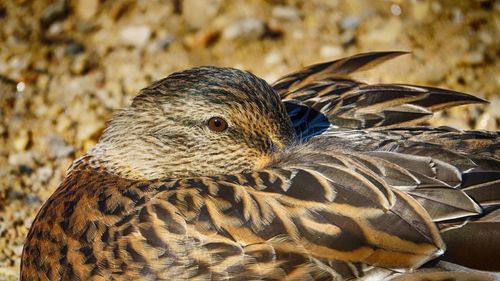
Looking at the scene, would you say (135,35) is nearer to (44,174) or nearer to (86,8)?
(86,8)

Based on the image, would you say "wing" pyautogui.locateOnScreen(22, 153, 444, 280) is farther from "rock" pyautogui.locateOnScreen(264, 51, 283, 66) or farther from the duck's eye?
"rock" pyautogui.locateOnScreen(264, 51, 283, 66)

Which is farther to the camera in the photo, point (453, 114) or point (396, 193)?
point (453, 114)

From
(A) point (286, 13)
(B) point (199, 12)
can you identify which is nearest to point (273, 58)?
(A) point (286, 13)

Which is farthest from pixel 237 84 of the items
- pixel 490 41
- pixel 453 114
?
pixel 490 41

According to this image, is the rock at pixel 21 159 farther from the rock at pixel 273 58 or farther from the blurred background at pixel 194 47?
the rock at pixel 273 58

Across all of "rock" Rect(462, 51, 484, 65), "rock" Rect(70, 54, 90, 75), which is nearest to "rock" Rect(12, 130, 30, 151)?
"rock" Rect(70, 54, 90, 75)

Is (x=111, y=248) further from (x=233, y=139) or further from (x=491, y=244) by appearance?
(x=491, y=244)
